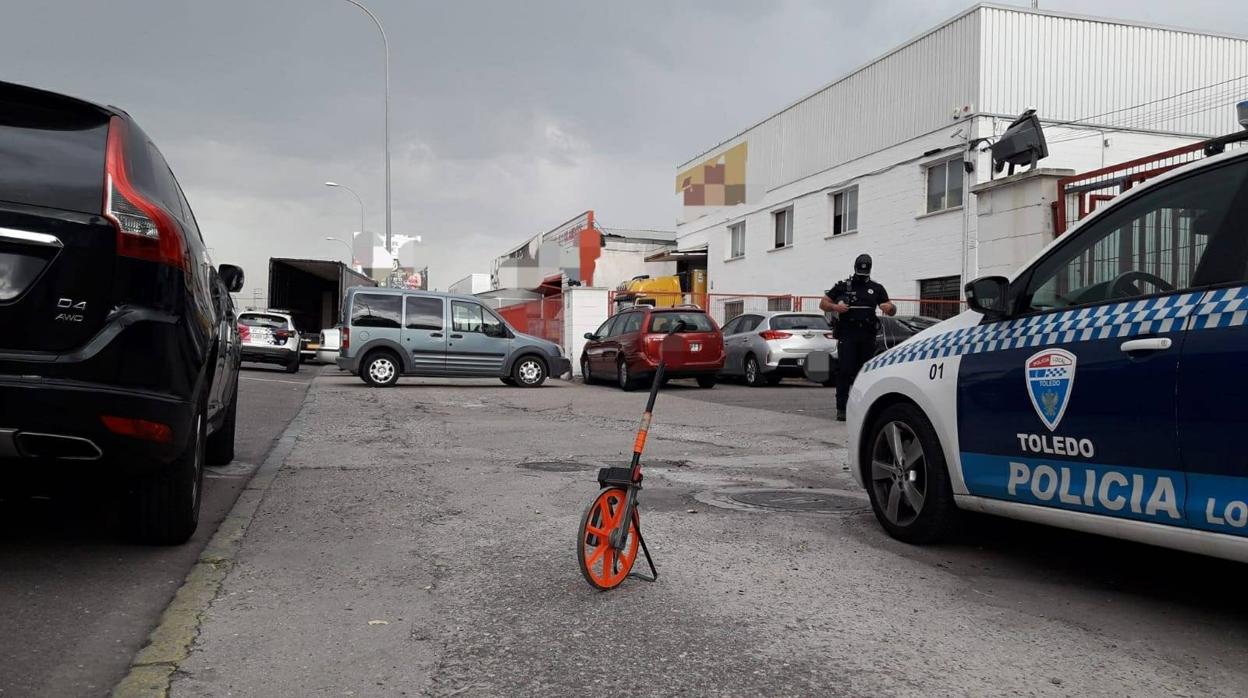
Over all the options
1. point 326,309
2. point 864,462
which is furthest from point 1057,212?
point 326,309

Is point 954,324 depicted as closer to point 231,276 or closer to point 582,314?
point 231,276

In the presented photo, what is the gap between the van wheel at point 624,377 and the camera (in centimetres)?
1745

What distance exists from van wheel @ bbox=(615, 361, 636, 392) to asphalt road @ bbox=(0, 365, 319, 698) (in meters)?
11.7

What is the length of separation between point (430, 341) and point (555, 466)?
1090cm

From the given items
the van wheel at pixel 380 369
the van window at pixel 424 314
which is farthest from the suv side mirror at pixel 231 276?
the van window at pixel 424 314

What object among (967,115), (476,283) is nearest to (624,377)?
(967,115)

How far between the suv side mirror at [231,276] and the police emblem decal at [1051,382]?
4.64 m

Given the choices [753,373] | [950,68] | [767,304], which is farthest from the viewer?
[767,304]

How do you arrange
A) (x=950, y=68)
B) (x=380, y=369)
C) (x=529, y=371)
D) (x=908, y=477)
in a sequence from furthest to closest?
(x=950, y=68)
(x=529, y=371)
(x=380, y=369)
(x=908, y=477)

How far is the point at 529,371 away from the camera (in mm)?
18484

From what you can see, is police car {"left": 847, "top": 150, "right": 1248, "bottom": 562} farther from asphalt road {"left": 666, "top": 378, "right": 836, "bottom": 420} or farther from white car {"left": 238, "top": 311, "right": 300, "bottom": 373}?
white car {"left": 238, "top": 311, "right": 300, "bottom": 373}

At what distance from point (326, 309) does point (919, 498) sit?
29.5m

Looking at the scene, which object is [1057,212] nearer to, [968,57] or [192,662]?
[192,662]

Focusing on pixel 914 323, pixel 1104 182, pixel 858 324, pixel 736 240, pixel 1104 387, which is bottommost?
pixel 1104 387
